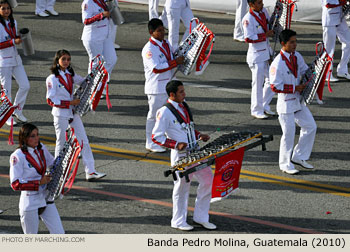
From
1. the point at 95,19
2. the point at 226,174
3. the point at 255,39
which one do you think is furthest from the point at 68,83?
the point at 255,39

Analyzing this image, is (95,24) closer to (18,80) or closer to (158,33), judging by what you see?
(18,80)

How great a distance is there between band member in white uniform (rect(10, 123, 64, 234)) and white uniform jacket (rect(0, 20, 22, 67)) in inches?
219

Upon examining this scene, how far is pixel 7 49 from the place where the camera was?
53.5ft

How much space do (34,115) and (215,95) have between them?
392 cm

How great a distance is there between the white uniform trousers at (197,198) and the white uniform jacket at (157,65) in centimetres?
332

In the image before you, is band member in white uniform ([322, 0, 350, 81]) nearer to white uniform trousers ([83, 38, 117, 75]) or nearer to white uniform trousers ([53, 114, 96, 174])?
white uniform trousers ([83, 38, 117, 75])

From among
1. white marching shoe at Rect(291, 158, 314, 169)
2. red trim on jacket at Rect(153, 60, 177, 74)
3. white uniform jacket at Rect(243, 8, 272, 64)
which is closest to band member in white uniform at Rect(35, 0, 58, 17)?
white uniform jacket at Rect(243, 8, 272, 64)

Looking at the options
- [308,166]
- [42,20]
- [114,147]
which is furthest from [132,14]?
[308,166]

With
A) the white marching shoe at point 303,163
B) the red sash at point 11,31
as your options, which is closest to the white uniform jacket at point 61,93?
the red sash at point 11,31

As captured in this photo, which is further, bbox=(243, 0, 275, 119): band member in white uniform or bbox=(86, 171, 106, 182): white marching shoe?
bbox=(243, 0, 275, 119): band member in white uniform

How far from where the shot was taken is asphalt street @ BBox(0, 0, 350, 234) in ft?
40.7

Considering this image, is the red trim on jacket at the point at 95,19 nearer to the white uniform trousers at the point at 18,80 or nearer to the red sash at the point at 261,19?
the white uniform trousers at the point at 18,80

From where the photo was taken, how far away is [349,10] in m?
18.3

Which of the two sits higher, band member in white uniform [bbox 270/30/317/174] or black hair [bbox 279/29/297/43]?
black hair [bbox 279/29/297/43]
